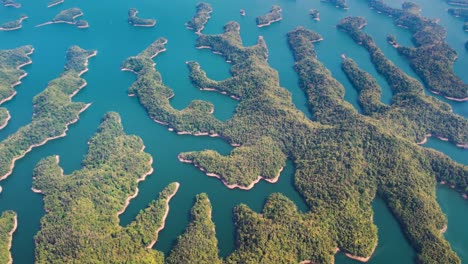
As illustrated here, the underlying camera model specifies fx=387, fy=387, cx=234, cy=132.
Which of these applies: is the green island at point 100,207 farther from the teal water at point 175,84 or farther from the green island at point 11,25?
the green island at point 11,25

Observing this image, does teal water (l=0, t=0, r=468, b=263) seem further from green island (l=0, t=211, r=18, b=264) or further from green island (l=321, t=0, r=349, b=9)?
green island (l=321, t=0, r=349, b=9)

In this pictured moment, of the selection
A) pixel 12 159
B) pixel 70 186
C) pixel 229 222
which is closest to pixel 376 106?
pixel 229 222

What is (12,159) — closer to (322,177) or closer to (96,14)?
(322,177)

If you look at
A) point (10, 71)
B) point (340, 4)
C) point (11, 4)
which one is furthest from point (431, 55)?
point (11, 4)

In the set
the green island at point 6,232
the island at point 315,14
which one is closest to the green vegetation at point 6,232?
the green island at point 6,232

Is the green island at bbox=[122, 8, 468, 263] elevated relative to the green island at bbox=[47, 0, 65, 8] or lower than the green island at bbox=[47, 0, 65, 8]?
lower

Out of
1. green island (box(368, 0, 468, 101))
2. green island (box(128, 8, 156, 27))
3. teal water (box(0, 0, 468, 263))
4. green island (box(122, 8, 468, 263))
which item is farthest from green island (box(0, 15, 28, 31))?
green island (box(368, 0, 468, 101))
